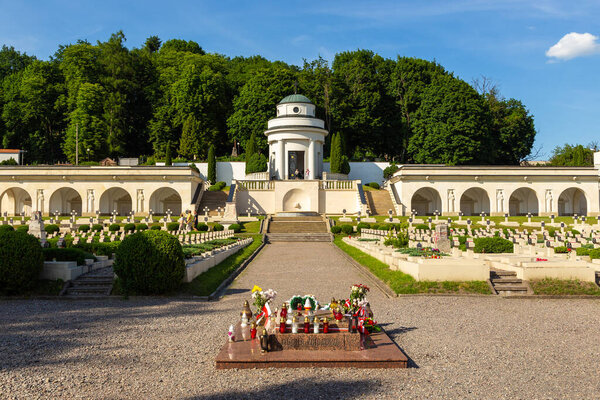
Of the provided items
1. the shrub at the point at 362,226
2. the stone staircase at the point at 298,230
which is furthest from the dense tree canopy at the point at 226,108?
the shrub at the point at 362,226

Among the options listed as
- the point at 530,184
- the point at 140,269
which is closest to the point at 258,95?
the point at 530,184

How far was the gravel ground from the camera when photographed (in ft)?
21.3

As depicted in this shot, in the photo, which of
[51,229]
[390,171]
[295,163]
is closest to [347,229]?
[51,229]

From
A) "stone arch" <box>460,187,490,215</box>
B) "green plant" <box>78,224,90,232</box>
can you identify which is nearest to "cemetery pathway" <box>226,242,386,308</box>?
"green plant" <box>78,224,90,232</box>

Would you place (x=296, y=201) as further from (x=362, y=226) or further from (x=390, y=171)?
(x=362, y=226)

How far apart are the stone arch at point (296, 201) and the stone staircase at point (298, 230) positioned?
651cm

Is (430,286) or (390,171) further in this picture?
(390,171)

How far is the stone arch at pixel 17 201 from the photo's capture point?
5156 centimetres

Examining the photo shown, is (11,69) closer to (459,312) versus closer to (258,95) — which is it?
(258,95)

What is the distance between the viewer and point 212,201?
163 ft

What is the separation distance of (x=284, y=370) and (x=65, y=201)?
50.3m

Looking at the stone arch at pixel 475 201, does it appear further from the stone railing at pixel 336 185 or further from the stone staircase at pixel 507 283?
the stone staircase at pixel 507 283

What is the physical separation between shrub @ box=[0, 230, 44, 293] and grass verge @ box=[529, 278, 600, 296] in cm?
1257

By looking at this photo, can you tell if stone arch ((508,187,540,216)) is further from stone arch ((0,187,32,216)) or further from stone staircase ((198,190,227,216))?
stone arch ((0,187,32,216))
